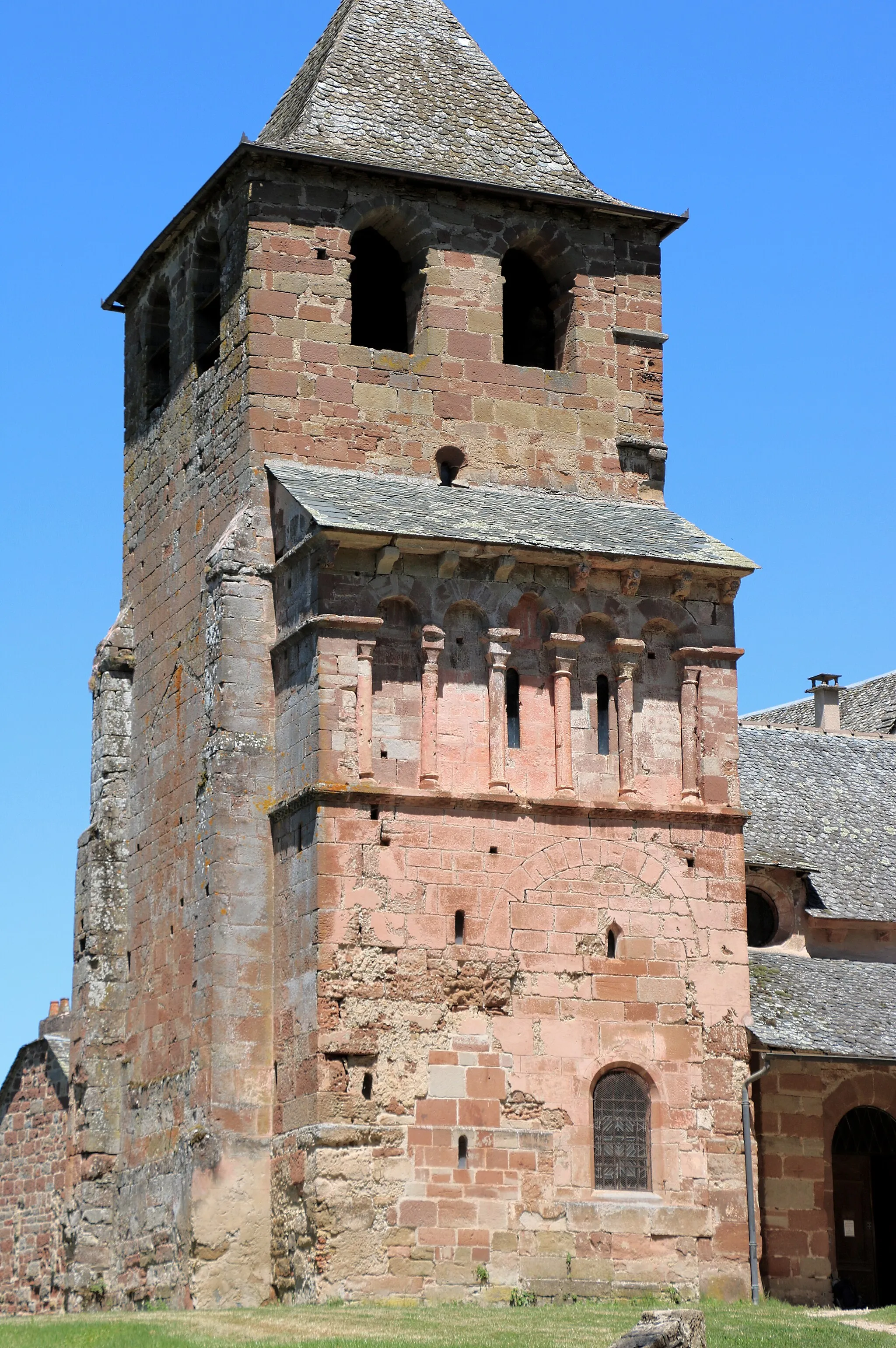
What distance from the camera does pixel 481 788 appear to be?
94.2 ft

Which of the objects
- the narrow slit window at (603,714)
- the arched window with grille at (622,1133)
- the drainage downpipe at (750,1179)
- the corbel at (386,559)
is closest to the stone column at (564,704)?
the narrow slit window at (603,714)

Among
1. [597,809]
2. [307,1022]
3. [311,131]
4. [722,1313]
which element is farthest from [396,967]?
[311,131]

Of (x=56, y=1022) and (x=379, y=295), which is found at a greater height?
(x=379, y=295)

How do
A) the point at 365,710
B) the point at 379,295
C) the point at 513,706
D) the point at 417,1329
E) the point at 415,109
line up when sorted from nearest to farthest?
the point at 417,1329 < the point at 365,710 < the point at 513,706 < the point at 379,295 < the point at 415,109

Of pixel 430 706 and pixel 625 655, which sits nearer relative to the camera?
pixel 430 706

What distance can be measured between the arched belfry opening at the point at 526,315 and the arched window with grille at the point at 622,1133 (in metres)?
9.96

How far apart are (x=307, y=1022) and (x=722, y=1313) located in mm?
5468

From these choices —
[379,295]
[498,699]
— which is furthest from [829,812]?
[379,295]

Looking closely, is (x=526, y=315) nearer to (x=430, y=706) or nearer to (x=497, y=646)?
(x=497, y=646)

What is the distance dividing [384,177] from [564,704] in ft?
24.1

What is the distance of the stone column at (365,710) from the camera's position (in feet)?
92.3

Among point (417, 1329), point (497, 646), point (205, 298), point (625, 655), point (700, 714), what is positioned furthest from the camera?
point (205, 298)

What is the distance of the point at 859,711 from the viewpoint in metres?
44.1

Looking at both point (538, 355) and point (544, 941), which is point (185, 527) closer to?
point (538, 355)
